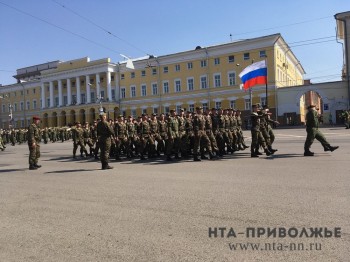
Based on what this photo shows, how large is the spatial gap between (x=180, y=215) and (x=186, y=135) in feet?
29.0

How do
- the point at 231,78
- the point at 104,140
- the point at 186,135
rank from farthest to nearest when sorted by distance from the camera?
the point at 231,78, the point at 186,135, the point at 104,140

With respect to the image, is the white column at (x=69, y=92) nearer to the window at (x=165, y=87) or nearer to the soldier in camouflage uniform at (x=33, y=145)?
the window at (x=165, y=87)

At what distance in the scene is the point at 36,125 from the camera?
14070mm

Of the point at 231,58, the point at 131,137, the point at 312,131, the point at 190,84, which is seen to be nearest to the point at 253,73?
the point at 131,137

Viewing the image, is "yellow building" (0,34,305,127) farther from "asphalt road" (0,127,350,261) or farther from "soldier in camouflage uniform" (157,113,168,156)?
"asphalt road" (0,127,350,261)

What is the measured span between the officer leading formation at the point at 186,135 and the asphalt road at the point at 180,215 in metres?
2.90

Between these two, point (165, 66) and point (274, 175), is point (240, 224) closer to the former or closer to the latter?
point (274, 175)

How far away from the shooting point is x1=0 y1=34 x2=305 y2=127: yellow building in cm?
5578

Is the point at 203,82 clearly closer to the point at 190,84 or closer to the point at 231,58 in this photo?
the point at 190,84

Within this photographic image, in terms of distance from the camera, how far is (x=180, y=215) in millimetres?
5895

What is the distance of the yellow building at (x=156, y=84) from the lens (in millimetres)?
55781

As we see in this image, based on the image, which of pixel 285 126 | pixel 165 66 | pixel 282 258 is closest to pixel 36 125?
pixel 282 258

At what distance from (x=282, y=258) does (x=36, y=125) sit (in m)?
12.2

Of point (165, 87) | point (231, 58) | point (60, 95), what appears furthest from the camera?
point (60, 95)
